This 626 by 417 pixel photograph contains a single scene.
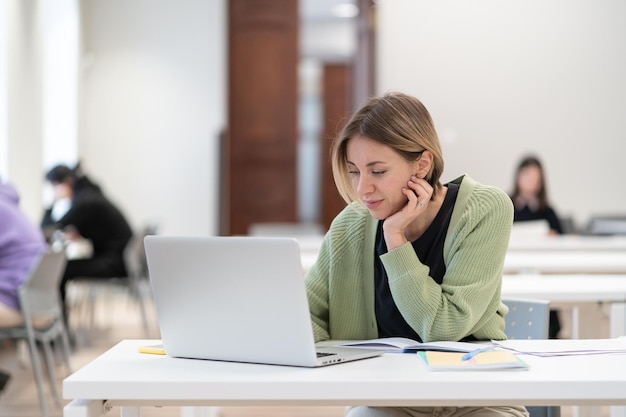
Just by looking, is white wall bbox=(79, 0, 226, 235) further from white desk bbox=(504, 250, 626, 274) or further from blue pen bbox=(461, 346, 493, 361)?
blue pen bbox=(461, 346, 493, 361)

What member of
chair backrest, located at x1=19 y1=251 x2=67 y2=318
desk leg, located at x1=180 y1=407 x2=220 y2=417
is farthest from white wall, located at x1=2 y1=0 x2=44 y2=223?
desk leg, located at x1=180 y1=407 x2=220 y2=417

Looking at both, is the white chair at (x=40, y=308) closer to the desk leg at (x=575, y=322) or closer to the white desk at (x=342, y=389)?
the desk leg at (x=575, y=322)

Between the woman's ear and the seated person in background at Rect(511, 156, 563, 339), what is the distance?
4.48 meters

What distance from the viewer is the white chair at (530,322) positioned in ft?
7.48

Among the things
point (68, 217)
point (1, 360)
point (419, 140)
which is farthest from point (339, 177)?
point (68, 217)

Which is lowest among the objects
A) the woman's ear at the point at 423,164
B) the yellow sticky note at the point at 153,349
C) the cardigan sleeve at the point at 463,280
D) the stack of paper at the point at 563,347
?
the stack of paper at the point at 563,347

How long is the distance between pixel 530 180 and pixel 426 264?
15.0ft

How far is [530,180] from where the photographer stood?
6.43 m

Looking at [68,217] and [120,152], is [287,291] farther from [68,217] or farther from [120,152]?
[120,152]

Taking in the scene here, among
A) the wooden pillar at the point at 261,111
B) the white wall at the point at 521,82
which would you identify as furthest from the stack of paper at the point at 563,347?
the wooden pillar at the point at 261,111

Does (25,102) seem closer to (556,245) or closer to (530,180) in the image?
(530,180)

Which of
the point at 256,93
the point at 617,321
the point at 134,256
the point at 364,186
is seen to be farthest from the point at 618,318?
the point at 256,93

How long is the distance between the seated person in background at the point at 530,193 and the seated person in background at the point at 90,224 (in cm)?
264

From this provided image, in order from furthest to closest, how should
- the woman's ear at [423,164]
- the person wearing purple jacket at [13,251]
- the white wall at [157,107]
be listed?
1. the white wall at [157,107]
2. the person wearing purple jacket at [13,251]
3. the woman's ear at [423,164]
